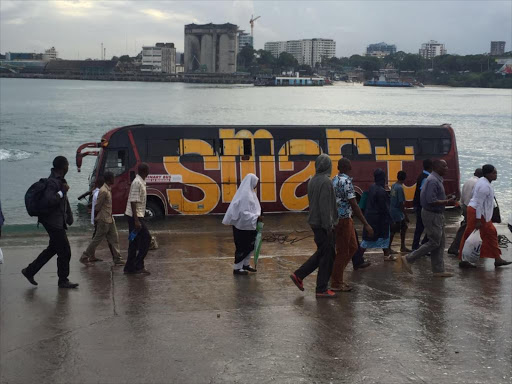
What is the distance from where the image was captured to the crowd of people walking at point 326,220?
9.17 metres

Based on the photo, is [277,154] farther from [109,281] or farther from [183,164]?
[109,281]

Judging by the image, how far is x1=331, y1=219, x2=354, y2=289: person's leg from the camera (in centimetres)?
962

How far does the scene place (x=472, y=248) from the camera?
1111 cm

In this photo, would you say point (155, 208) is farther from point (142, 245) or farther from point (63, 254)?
point (63, 254)

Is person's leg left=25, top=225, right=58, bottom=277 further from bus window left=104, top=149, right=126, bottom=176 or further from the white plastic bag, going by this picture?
Answer: bus window left=104, top=149, right=126, bottom=176

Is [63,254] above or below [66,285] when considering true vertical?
above

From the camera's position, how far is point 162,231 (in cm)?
1689

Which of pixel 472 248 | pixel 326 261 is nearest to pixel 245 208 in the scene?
pixel 326 261

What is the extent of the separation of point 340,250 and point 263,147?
979 cm

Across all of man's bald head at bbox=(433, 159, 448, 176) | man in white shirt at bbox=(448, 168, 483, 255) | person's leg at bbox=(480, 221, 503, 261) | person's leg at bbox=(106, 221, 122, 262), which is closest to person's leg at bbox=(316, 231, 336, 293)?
man's bald head at bbox=(433, 159, 448, 176)

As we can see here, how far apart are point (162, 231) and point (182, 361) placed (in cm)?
1000

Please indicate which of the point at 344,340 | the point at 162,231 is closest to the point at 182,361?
the point at 344,340

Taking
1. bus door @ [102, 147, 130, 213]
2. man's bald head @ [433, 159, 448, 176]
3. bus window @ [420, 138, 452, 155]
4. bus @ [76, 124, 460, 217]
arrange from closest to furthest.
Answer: man's bald head @ [433, 159, 448, 176]
bus door @ [102, 147, 130, 213]
bus @ [76, 124, 460, 217]
bus window @ [420, 138, 452, 155]

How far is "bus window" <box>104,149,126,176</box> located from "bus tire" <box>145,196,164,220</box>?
1.06m
